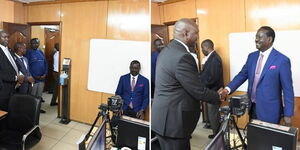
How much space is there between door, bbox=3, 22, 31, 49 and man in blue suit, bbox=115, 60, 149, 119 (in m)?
0.38

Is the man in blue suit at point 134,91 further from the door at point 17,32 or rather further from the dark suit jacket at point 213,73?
the door at point 17,32

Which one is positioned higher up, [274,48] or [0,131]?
[274,48]

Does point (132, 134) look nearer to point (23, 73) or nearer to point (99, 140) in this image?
point (99, 140)

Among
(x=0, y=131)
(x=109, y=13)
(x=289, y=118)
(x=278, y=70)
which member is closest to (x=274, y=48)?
(x=278, y=70)

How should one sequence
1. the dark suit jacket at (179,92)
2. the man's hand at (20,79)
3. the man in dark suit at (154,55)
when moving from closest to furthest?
the dark suit jacket at (179,92) < the man in dark suit at (154,55) < the man's hand at (20,79)

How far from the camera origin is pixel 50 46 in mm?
718

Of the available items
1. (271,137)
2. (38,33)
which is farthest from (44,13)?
(271,137)

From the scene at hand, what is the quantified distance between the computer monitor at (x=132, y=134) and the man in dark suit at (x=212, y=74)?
242mm

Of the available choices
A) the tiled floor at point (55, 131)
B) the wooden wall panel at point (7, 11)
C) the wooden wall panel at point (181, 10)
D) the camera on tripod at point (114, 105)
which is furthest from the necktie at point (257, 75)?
the wooden wall panel at point (7, 11)

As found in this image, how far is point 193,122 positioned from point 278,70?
0.27 m

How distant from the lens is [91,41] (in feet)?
2.31

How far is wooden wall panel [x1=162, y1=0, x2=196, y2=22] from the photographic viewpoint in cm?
58

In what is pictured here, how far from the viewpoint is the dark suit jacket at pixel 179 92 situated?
0.52m

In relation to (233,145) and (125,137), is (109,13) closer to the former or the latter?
(125,137)
